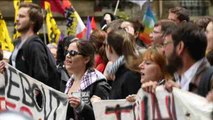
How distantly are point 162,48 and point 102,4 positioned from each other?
72.4 feet

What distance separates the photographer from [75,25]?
40.5 feet

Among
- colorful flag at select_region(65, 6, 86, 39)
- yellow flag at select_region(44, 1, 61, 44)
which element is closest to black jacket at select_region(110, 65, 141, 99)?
colorful flag at select_region(65, 6, 86, 39)

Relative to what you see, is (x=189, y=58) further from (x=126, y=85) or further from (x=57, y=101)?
(x=57, y=101)

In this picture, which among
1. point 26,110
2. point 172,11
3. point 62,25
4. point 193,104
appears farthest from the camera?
point 62,25

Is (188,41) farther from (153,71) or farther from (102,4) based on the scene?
(102,4)

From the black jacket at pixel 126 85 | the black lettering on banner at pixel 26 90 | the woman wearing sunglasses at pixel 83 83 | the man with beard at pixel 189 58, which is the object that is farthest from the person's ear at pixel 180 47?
the black lettering on banner at pixel 26 90

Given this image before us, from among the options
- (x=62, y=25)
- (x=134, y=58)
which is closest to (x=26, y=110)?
(x=134, y=58)

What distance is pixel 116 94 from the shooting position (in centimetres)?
645

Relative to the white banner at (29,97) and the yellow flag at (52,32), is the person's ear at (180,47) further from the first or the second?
the yellow flag at (52,32)

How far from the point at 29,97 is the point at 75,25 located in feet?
18.3

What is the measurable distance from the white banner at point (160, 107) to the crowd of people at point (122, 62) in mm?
74

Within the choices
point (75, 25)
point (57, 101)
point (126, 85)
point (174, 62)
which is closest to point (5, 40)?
point (75, 25)

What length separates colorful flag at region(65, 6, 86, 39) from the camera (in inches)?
472

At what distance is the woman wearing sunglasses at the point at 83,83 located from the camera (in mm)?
6410
